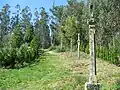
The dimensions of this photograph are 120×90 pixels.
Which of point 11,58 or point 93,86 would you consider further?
point 11,58

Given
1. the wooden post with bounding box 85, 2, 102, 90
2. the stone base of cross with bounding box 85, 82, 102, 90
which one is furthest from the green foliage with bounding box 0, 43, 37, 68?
the stone base of cross with bounding box 85, 82, 102, 90

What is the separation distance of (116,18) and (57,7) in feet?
126

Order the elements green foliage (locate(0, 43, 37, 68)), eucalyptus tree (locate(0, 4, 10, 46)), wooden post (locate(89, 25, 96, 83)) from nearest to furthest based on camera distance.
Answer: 1. wooden post (locate(89, 25, 96, 83))
2. green foliage (locate(0, 43, 37, 68))
3. eucalyptus tree (locate(0, 4, 10, 46))

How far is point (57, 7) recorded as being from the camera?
257 feet

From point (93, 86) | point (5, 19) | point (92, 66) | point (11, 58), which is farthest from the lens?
point (5, 19)

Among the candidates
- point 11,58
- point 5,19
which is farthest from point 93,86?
point 5,19

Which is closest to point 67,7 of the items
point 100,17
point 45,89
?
point 100,17

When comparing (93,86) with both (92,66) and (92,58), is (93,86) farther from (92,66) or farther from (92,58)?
(92,58)

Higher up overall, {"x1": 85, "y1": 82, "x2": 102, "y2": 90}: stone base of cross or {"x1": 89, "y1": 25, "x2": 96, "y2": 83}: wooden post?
{"x1": 89, "y1": 25, "x2": 96, "y2": 83}: wooden post

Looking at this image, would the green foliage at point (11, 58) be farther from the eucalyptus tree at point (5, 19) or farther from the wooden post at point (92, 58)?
the eucalyptus tree at point (5, 19)

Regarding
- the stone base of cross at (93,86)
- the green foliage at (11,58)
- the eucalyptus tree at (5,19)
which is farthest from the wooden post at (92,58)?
the eucalyptus tree at (5,19)

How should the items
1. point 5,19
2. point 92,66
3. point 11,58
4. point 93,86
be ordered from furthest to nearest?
A: point 5,19, point 11,58, point 92,66, point 93,86

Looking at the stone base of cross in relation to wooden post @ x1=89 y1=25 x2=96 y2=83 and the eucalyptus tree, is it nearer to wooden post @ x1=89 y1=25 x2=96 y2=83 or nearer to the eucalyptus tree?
wooden post @ x1=89 y1=25 x2=96 y2=83

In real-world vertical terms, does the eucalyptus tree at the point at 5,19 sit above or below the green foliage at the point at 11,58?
above
